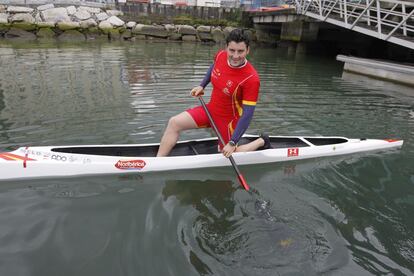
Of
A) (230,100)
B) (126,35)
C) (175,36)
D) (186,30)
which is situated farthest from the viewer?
(186,30)

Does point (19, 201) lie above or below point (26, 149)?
below

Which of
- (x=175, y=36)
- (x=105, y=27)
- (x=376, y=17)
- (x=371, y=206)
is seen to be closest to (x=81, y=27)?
(x=105, y=27)

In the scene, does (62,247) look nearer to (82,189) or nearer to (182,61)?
(82,189)

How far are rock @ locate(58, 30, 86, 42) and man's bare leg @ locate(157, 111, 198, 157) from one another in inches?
880

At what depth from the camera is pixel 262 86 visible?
12.4 meters

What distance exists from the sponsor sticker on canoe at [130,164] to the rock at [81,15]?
25120 millimetres

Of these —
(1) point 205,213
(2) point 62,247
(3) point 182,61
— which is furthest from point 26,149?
(3) point 182,61

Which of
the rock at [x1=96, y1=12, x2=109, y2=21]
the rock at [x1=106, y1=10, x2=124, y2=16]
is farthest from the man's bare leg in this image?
the rock at [x1=106, y1=10, x2=124, y2=16]

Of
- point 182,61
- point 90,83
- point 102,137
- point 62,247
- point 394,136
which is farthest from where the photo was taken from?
point 182,61

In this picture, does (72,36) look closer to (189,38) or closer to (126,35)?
(126,35)

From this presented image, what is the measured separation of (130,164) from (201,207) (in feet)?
4.62

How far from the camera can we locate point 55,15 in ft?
85.8

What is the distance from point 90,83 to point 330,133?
294 inches

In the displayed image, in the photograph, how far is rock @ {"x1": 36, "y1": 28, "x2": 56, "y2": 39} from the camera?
79.9 feet
